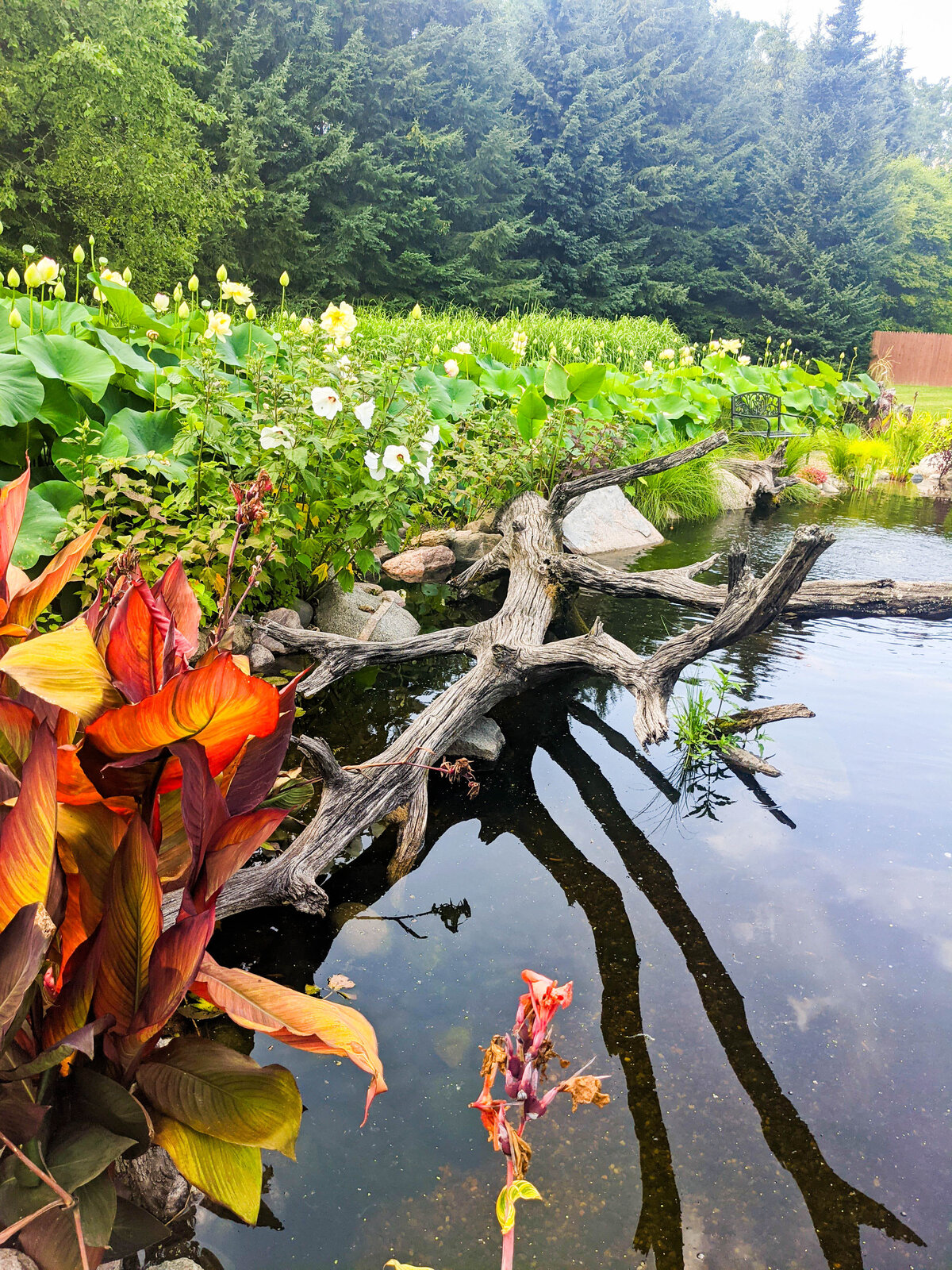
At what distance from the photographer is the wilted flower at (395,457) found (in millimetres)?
3223

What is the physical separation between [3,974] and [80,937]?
0.89 feet

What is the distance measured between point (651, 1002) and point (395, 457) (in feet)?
7.41

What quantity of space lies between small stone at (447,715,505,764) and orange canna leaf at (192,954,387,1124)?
1.63 meters

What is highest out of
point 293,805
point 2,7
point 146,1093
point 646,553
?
point 2,7

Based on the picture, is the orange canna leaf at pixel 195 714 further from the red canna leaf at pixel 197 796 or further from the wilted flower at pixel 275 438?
the wilted flower at pixel 275 438

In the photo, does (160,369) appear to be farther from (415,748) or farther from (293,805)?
(293,805)

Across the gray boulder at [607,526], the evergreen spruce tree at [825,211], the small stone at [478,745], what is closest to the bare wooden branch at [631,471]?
the gray boulder at [607,526]

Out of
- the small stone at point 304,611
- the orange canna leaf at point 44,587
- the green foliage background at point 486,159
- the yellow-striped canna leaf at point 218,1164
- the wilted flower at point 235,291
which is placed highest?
the green foliage background at point 486,159

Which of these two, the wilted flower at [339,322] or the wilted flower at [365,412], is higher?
the wilted flower at [339,322]

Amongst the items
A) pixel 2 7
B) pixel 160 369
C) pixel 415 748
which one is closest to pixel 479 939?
pixel 415 748

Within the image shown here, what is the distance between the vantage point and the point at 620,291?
21312mm

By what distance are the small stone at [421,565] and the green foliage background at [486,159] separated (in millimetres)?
9689

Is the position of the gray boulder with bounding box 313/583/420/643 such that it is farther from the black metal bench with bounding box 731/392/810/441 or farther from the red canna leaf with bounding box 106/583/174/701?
the black metal bench with bounding box 731/392/810/441

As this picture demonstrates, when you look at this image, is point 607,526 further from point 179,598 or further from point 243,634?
point 179,598
